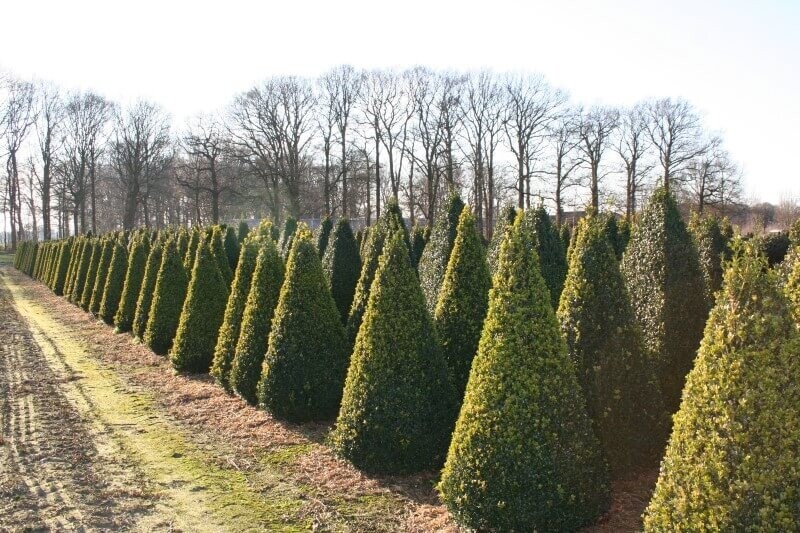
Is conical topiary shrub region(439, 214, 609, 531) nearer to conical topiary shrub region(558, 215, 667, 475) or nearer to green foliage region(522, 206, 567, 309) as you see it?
conical topiary shrub region(558, 215, 667, 475)

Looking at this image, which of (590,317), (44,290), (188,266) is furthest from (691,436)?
(44,290)

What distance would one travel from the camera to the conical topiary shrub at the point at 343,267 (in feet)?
43.1

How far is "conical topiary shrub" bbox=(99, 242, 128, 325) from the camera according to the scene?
1873cm

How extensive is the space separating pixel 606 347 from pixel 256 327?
5430 millimetres

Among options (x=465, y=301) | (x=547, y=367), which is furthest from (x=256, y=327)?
(x=547, y=367)

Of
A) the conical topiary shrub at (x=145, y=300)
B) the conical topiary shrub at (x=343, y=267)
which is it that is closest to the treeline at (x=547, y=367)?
the conical topiary shrub at (x=343, y=267)

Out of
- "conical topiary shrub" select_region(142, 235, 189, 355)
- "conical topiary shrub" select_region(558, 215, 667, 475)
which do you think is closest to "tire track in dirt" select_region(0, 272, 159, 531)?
"conical topiary shrub" select_region(142, 235, 189, 355)

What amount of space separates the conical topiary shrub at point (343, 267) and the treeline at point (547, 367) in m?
2.47

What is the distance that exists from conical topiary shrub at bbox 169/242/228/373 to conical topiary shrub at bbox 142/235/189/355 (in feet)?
5.36

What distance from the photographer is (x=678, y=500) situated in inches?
142

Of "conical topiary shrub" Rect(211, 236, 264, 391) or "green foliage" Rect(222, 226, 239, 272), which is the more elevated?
"green foliage" Rect(222, 226, 239, 272)

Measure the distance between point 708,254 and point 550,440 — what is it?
331 inches

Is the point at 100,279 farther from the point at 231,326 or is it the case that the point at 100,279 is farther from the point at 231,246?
the point at 231,326

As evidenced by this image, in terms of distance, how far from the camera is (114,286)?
62.3 feet
